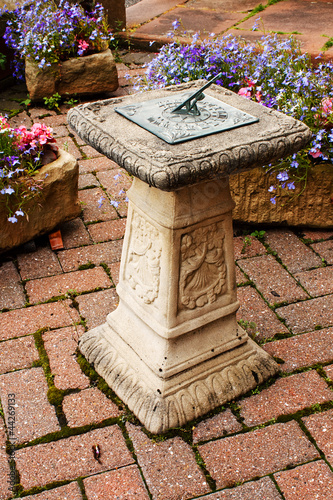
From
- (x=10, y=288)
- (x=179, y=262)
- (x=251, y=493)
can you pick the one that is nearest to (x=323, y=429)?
(x=251, y=493)

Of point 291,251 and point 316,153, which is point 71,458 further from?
point 316,153

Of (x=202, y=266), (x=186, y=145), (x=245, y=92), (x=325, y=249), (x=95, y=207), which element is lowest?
(x=325, y=249)

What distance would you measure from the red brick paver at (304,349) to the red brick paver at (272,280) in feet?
0.96

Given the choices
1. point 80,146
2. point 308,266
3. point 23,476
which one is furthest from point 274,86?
point 23,476

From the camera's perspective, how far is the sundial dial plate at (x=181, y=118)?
209 centimetres

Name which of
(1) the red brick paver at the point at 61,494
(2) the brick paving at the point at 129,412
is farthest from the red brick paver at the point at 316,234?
(1) the red brick paver at the point at 61,494

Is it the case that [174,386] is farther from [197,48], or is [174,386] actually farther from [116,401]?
[197,48]

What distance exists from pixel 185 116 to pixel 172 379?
113 centimetres

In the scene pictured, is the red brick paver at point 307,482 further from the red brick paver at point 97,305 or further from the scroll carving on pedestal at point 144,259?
the red brick paver at point 97,305

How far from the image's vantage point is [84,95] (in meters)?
5.21

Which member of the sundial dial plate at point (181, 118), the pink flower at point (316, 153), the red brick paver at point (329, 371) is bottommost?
Answer: the red brick paver at point (329, 371)

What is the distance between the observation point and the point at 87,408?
2.50 m

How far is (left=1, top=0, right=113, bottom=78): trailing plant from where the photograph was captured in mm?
4863

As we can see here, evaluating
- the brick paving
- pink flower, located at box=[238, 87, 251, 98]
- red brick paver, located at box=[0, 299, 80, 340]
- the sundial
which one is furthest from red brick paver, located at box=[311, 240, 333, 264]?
→ red brick paver, located at box=[0, 299, 80, 340]
